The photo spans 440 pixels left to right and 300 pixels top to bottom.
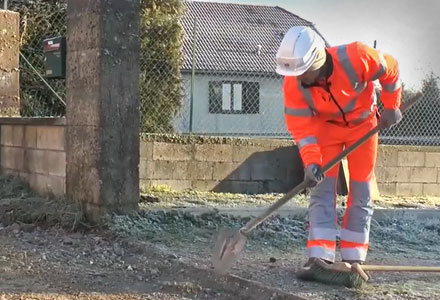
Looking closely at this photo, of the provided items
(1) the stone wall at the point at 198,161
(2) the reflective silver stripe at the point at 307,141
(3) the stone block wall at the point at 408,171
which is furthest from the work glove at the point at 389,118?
(3) the stone block wall at the point at 408,171

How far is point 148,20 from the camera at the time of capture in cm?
1295

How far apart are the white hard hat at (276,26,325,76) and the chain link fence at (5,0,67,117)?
5.69 meters

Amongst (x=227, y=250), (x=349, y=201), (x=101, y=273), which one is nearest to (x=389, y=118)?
(x=349, y=201)

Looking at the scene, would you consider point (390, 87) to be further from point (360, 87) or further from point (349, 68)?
point (349, 68)

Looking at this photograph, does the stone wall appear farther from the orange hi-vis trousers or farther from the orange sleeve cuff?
the orange sleeve cuff

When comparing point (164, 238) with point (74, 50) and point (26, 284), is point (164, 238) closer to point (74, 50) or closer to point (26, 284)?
point (26, 284)

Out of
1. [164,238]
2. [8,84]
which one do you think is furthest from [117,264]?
[8,84]

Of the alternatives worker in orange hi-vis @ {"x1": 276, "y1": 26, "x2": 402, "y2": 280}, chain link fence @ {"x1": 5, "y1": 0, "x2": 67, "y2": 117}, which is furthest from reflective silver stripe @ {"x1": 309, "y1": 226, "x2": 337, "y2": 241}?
chain link fence @ {"x1": 5, "y1": 0, "x2": 67, "y2": 117}

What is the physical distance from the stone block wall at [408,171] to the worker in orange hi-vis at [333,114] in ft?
16.9

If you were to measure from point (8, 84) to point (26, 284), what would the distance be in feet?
16.7

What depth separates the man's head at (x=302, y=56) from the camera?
434 centimetres

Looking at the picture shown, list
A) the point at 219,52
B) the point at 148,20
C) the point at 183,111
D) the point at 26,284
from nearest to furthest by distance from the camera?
1. the point at 26,284
2. the point at 183,111
3. the point at 148,20
4. the point at 219,52

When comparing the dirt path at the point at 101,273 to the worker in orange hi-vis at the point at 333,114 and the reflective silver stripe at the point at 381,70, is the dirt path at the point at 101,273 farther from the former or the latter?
the reflective silver stripe at the point at 381,70

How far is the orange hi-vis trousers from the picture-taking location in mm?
4793
